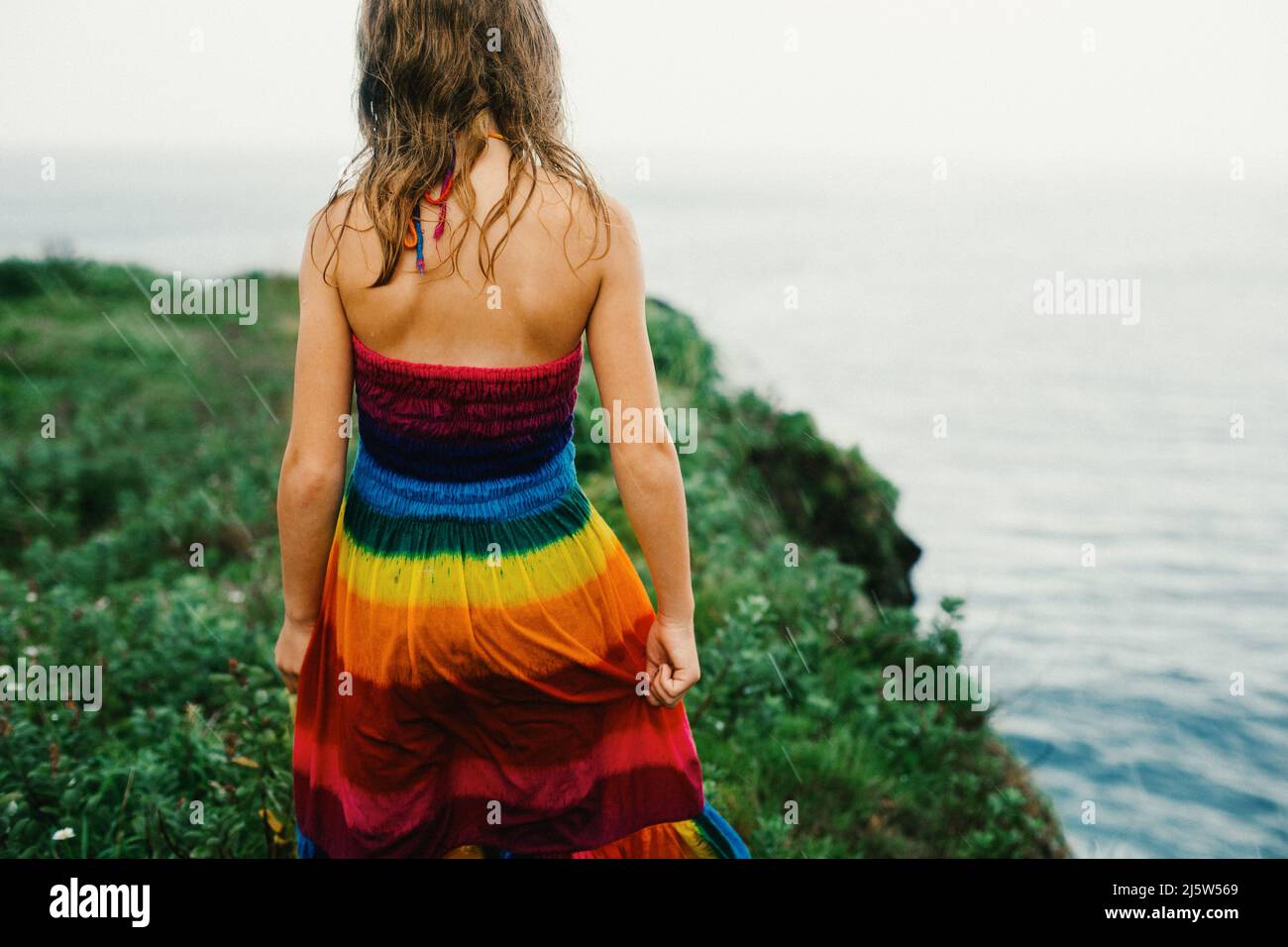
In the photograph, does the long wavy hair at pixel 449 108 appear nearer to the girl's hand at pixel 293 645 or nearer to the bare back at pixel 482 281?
the bare back at pixel 482 281

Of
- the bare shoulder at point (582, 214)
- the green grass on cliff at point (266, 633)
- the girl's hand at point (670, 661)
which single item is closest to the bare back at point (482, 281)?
the bare shoulder at point (582, 214)

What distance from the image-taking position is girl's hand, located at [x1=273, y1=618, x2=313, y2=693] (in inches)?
89.0

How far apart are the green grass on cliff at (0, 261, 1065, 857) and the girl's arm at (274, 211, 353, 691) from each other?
114cm

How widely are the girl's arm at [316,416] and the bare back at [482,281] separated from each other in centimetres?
4

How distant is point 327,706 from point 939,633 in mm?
2844

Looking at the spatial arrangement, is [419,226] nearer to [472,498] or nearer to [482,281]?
[482,281]

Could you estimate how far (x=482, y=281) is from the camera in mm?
1918

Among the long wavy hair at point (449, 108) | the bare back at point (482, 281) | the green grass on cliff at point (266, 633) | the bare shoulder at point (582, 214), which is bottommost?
the green grass on cliff at point (266, 633)

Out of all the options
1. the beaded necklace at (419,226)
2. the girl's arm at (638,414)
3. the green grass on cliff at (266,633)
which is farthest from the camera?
the green grass on cliff at (266,633)

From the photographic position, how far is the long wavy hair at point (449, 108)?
1.91 m

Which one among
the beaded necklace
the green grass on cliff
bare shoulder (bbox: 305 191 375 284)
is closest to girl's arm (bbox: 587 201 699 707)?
the beaded necklace

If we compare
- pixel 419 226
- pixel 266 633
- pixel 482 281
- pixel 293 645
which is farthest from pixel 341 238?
pixel 266 633
